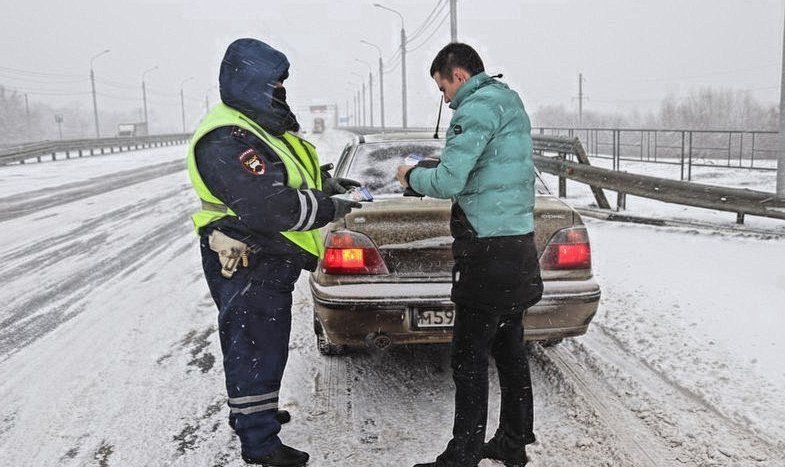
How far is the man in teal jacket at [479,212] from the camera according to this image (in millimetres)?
2545

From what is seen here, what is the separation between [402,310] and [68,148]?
33865mm

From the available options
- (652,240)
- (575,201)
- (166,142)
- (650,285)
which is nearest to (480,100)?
(650,285)

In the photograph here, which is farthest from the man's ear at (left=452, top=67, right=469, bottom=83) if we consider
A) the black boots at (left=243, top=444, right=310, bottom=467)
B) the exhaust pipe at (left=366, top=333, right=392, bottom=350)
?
the black boots at (left=243, top=444, right=310, bottom=467)

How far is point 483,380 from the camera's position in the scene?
274cm

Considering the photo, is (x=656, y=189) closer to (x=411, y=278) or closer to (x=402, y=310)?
(x=411, y=278)

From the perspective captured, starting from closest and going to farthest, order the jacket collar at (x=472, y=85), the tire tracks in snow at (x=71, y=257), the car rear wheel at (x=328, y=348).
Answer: the jacket collar at (x=472, y=85) < the car rear wheel at (x=328, y=348) < the tire tracks in snow at (x=71, y=257)

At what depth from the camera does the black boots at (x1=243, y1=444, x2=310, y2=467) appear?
2.84m

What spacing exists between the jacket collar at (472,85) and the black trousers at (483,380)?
91 centimetres

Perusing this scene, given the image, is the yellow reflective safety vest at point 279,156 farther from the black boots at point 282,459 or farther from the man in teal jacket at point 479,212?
the black boots at point 282,459

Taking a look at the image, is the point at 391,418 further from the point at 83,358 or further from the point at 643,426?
the point at 83,358

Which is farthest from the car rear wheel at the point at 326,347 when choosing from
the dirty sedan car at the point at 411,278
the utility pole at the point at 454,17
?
the utility pole at the point at 454,17

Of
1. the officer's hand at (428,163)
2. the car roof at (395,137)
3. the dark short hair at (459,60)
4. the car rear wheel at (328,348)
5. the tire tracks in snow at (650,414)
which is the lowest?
the tire tracks in snow at (650,414)

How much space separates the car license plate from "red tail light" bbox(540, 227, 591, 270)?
625 millimetres

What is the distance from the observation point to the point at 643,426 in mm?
3180
